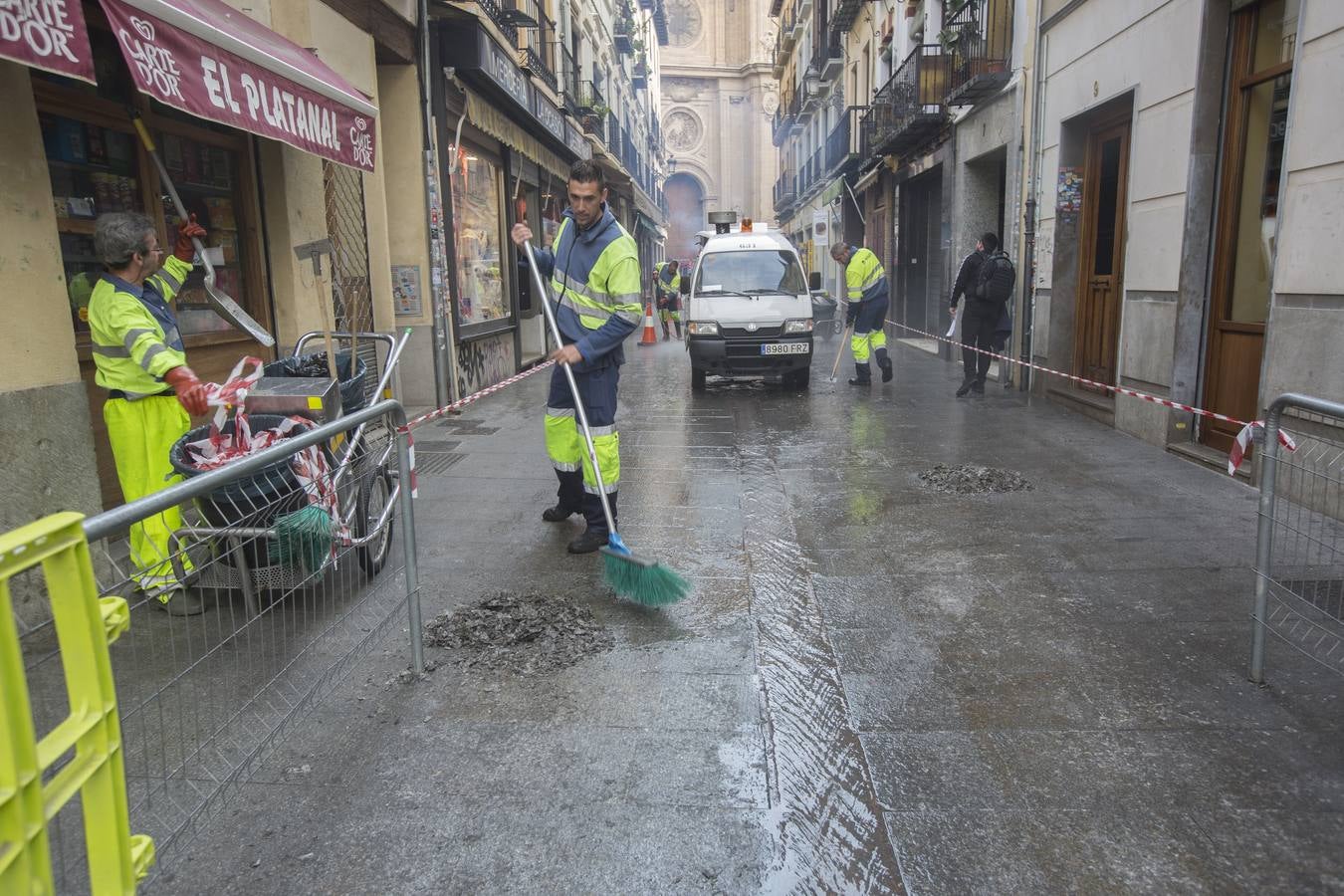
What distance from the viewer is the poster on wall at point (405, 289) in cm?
1005

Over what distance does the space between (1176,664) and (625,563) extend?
7.52 ft

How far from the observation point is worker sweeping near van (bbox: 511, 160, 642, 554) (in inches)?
190

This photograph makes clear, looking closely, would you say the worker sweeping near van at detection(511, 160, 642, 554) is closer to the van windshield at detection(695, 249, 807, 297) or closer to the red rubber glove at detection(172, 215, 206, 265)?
the red rubber glove at detection(172, 215, 206, 265)

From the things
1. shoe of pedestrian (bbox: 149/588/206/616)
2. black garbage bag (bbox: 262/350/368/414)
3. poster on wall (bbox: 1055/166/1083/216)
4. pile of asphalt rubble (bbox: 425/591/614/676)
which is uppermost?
poster on wall (bbox: 1055/166/1083/216)

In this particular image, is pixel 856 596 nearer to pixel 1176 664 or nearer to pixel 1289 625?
pixel 1176 664

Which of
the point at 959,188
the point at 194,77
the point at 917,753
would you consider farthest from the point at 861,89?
the point at 917,753

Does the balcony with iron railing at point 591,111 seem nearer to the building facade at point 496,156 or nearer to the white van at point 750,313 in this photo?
the building facade at point 496,156

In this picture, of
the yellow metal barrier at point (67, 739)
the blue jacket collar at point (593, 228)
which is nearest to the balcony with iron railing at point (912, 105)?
the blue jacket collar at point (593, 228)

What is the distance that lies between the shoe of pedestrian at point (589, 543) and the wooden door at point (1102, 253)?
6.52 m

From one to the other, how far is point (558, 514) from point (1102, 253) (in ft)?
23.7

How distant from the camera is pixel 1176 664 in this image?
3590 mm

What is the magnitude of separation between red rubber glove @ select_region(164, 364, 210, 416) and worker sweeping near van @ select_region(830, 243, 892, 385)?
898 centimetres

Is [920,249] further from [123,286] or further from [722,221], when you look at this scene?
[123,286]

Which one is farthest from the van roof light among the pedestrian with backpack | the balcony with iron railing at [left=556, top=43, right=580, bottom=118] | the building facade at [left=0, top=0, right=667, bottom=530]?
the pedestrian with backpack
